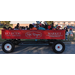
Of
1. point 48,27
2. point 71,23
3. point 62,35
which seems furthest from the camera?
point 71,23

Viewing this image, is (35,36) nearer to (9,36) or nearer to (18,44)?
(9,36)

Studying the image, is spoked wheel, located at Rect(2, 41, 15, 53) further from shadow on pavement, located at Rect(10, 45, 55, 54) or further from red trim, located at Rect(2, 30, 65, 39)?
red trim, located at Rect(2, 30, 65, 39)

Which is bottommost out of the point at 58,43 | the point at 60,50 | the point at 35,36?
the point at 60,50

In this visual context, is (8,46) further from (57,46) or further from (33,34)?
(57,46)

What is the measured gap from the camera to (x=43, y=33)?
4.95m

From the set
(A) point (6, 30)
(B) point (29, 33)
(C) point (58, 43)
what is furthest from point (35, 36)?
(A) point (6, 30)

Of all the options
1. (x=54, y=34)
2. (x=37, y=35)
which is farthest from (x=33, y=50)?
(x=54, y=34)

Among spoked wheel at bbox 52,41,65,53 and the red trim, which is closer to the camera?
the red trim

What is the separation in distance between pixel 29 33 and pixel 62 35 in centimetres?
201

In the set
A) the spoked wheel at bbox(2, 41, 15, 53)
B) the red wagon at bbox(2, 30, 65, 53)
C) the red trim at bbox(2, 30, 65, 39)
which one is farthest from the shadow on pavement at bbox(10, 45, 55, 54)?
Result: the red trim at bbox(2, 30, 65, 39)

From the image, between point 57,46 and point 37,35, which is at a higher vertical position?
point 37,35

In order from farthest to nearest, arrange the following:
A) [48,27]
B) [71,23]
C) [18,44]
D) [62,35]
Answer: [71,23] → [18,44] → [48,27] → [62,35]

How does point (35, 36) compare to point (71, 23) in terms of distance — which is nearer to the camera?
point (35, 36)

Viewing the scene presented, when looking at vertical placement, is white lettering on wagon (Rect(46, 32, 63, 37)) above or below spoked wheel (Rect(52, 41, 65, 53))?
above
